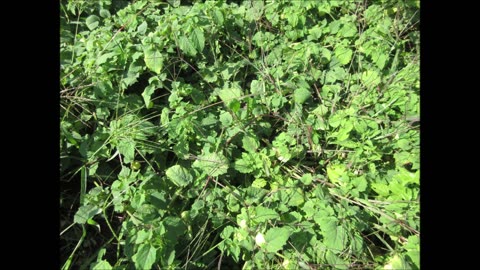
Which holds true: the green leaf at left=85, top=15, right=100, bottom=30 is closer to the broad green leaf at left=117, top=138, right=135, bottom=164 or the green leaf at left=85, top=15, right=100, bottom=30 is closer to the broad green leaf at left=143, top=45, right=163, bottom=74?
the broad green leaf at left=143, top=45, right=163, bottom=74

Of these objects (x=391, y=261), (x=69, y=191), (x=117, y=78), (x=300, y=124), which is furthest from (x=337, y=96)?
(x=69, y=191)

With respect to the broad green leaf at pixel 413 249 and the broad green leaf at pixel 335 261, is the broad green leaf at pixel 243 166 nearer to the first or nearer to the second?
the broad green leaf at pixel 335 261

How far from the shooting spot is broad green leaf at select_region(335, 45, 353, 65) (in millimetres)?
2227

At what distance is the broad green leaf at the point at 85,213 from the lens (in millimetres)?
1610

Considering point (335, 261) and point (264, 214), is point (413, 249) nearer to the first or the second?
point (335, 261)

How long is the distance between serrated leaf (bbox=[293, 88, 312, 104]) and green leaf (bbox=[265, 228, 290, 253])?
0.71m

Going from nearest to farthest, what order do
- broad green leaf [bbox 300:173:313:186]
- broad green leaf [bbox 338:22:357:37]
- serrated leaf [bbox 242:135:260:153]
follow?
broad green leaf [bbox 300:173:313:186], serrated leaf [bbox 242:135:260:153], broad green leaf [bbox 338:22:357:37]

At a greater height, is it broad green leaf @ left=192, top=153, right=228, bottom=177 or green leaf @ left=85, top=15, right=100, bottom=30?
green leaf @ left=85, top=15, right=100, bottom=30

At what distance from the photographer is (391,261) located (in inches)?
60.4

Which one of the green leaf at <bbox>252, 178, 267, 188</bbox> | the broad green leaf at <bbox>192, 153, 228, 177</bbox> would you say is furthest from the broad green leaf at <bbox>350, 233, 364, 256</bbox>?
the broad green leaf at <bbox>192, 153, 228, 177</bbox>

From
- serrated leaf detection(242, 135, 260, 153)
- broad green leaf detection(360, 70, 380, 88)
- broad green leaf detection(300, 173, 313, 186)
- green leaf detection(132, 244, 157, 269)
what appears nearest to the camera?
green leaf detection(132, 244, 157, 269)

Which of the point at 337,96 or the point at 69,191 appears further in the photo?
the point at 337,96
